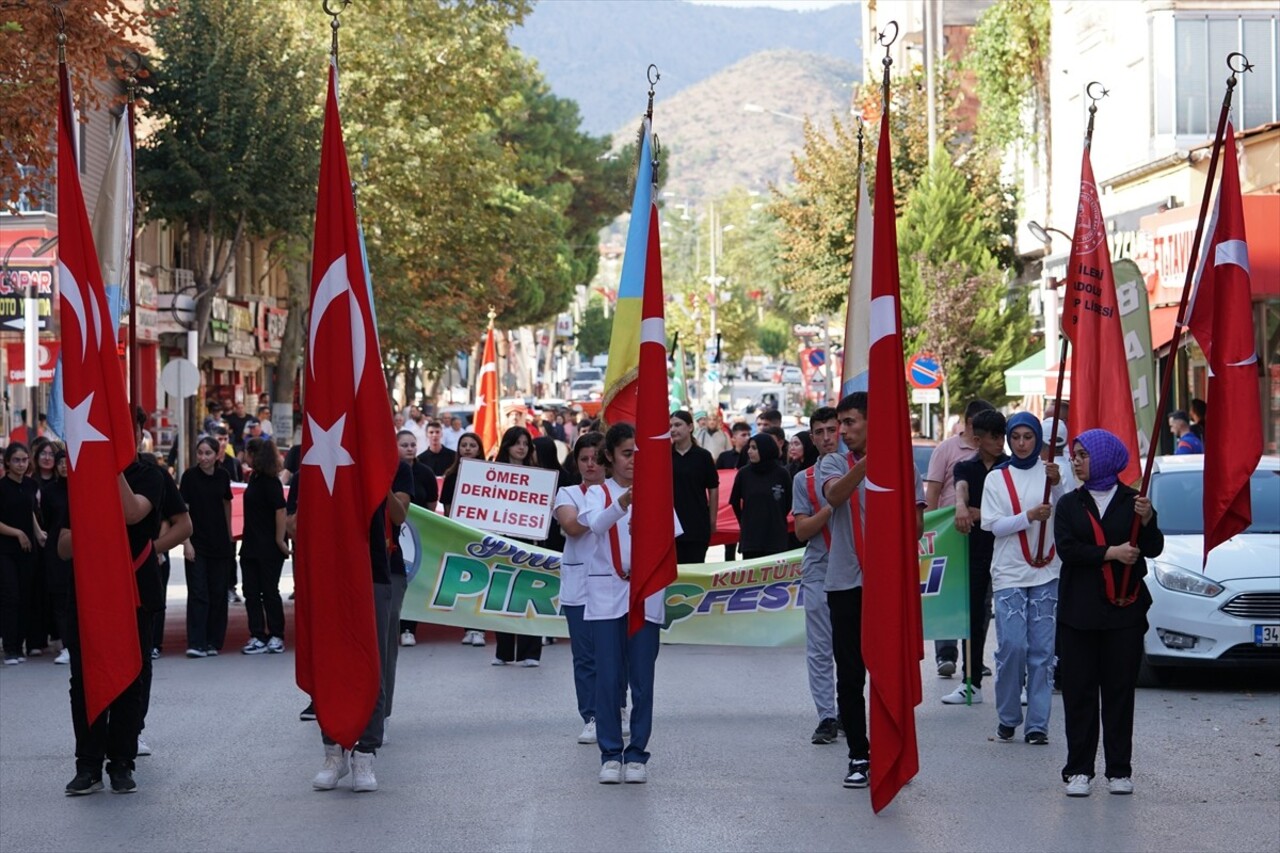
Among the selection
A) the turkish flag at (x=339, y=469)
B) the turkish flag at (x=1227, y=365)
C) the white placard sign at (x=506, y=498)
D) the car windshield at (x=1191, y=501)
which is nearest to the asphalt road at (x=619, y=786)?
the turkish flag at (x=339, y=469)

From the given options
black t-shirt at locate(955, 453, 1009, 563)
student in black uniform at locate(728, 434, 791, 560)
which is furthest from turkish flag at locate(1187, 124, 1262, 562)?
student in black uniform at locate(728, 434, 791, 560)

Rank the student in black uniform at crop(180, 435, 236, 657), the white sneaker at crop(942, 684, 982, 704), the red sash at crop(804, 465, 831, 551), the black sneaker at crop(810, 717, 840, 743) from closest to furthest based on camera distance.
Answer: the red sash at crop(804, 465, 831, 551) < the black sneaker at crop(810, 717, 840, 743) < the white sneaker at crop(942, 684, 982, 704) < the student in black uniform at crop(180, 435, 236, 657)

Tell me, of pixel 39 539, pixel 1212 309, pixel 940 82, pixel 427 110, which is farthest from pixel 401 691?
pixel 940 82

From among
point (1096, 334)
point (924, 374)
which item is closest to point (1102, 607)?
point (1096, 334)

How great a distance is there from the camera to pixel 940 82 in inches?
1953

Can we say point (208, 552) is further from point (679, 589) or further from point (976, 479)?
point (976, 479)

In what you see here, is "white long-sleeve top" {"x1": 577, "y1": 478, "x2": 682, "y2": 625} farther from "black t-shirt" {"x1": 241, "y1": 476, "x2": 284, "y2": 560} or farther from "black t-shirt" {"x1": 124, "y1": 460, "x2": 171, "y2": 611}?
"black t-shirt" {"x1": 241, "y1": 476, "x2": 284, "y2": 560}

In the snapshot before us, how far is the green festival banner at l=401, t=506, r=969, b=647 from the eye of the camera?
13.9 m

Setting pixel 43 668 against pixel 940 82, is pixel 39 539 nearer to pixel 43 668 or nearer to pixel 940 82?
pixel 43 668

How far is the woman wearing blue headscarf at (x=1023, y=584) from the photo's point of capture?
1155 centimetres

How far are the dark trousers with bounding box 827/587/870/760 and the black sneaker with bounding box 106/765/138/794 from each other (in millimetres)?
3525

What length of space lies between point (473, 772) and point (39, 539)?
7.58 metres

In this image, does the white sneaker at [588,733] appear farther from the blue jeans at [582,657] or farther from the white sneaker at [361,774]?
the white sneaker at [361,774]

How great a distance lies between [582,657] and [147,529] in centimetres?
255
